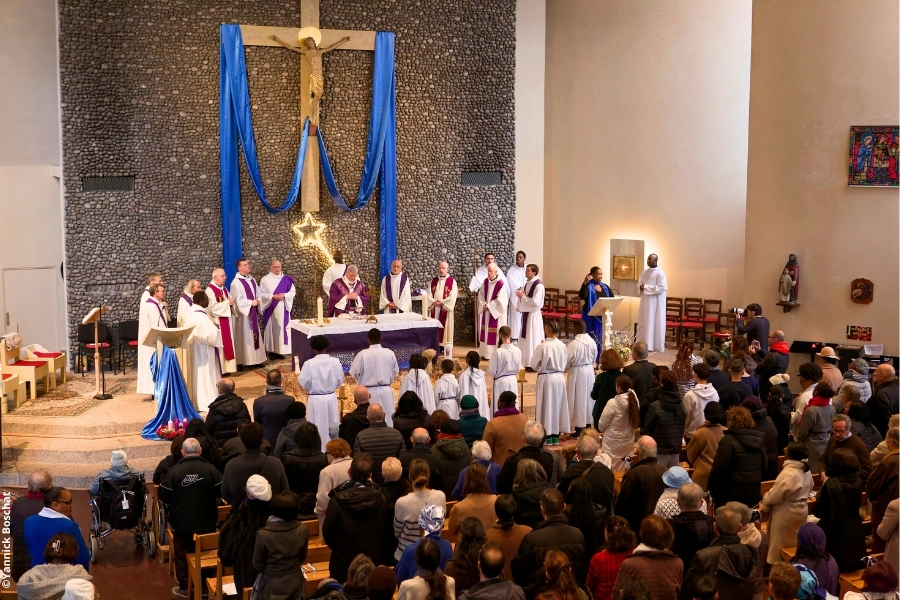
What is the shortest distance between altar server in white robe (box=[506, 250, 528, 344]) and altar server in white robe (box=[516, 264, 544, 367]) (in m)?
0.31

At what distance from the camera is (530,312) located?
14195mm

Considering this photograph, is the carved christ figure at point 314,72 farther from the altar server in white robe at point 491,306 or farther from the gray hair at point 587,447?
the gray hair at point 587,447

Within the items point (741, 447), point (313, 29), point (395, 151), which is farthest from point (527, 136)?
point (741, 447)

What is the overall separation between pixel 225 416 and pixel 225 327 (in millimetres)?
5467


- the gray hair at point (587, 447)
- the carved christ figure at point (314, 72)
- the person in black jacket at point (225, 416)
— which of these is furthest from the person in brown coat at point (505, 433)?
the carved christ figure at point (314, 72)

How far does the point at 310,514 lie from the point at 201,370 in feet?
15.6

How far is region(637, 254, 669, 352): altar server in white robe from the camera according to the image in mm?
15570

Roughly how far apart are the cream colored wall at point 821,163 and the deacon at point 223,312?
7670 millimetres

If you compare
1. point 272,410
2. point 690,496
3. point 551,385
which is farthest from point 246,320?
point 690,496

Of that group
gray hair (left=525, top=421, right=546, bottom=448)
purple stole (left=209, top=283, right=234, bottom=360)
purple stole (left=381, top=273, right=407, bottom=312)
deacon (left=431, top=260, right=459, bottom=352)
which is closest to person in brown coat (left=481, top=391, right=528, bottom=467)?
gray hair (left=525, top=421, right=546, bottom=448)

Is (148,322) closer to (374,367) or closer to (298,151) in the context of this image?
(374,367)

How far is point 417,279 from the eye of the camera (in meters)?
15.7

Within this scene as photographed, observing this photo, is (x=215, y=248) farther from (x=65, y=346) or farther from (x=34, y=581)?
(x=34, y=581)

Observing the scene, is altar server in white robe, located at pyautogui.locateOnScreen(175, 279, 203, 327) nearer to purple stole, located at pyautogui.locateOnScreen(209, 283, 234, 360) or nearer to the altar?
purple stole, located at pyautogui.locateOnScreen(209, 283, 234, 360)
